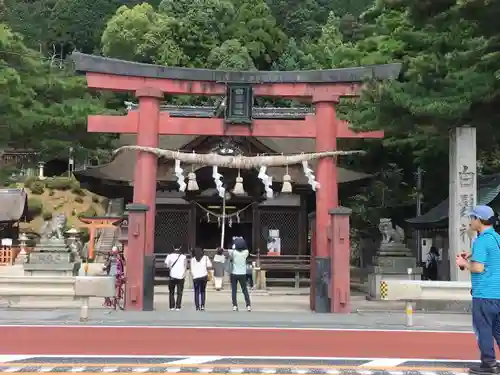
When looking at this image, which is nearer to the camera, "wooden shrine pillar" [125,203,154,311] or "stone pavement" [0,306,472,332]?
"stone pavement" [0,306,472,332]

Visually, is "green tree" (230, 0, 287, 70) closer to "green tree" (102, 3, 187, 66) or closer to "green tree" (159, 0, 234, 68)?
"green tree" (159, 0, 234, 68)

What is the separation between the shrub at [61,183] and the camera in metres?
38.4

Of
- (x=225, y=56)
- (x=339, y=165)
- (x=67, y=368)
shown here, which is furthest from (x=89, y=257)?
(x=67, y=368)

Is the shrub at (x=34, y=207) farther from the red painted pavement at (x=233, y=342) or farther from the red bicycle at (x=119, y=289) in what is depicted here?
the red painted pavement at (x=233, y=342)

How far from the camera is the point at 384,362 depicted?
667 centimetres

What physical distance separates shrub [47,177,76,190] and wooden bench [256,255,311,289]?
21326 mm

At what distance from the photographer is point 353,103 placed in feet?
60.9

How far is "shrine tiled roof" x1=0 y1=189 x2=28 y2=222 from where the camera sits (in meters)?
30.7

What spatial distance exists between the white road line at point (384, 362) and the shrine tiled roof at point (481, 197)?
33.0 ft

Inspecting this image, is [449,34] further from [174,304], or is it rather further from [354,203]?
[354,203]

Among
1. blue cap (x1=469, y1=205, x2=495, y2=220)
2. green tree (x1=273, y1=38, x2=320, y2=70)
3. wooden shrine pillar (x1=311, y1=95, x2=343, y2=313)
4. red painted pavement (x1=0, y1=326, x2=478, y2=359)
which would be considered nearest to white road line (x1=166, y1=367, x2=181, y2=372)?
red painted pavement (x1=0, y1=326, x2=478, y2=359)

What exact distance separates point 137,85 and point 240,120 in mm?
2706

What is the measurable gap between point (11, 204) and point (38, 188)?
7.13 m

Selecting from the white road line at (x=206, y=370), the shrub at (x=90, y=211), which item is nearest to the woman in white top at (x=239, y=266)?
the white road line at (x=206, y=370)
